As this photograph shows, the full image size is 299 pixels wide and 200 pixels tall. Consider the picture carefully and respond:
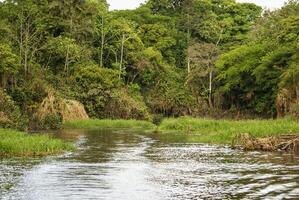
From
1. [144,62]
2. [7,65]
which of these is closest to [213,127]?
[7,65]

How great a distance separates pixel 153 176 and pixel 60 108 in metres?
32.5

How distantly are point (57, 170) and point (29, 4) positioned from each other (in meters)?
41.9

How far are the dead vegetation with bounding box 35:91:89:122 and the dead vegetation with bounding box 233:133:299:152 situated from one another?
24.1 m

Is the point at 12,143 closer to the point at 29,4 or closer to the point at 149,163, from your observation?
the point at 149,163

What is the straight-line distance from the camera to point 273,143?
27.0m

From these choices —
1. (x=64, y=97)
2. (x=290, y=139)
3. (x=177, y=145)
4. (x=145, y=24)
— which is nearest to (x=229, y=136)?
(x=177, y=145)

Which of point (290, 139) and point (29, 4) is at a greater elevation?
point (29, 4)

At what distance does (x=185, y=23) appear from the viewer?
251 ft

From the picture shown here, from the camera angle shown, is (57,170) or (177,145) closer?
(57,170)

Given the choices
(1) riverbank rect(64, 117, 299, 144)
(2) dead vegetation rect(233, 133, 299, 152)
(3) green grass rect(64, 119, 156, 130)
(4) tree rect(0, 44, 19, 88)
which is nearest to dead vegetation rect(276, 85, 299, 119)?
(1) riverbank rect(64, 117, 299, 144)

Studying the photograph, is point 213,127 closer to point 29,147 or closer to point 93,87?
point 29,147

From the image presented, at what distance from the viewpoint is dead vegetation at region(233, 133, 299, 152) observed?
26500 mm

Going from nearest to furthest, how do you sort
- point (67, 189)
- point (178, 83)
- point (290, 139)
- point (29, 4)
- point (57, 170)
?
point (67, 189) < point (57, 170) < point (290, 139) < point (29, 4) < point (178, 83)

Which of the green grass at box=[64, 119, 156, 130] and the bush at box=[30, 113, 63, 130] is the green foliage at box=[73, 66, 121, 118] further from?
the bush at box=[30, 113, 63, 130]
